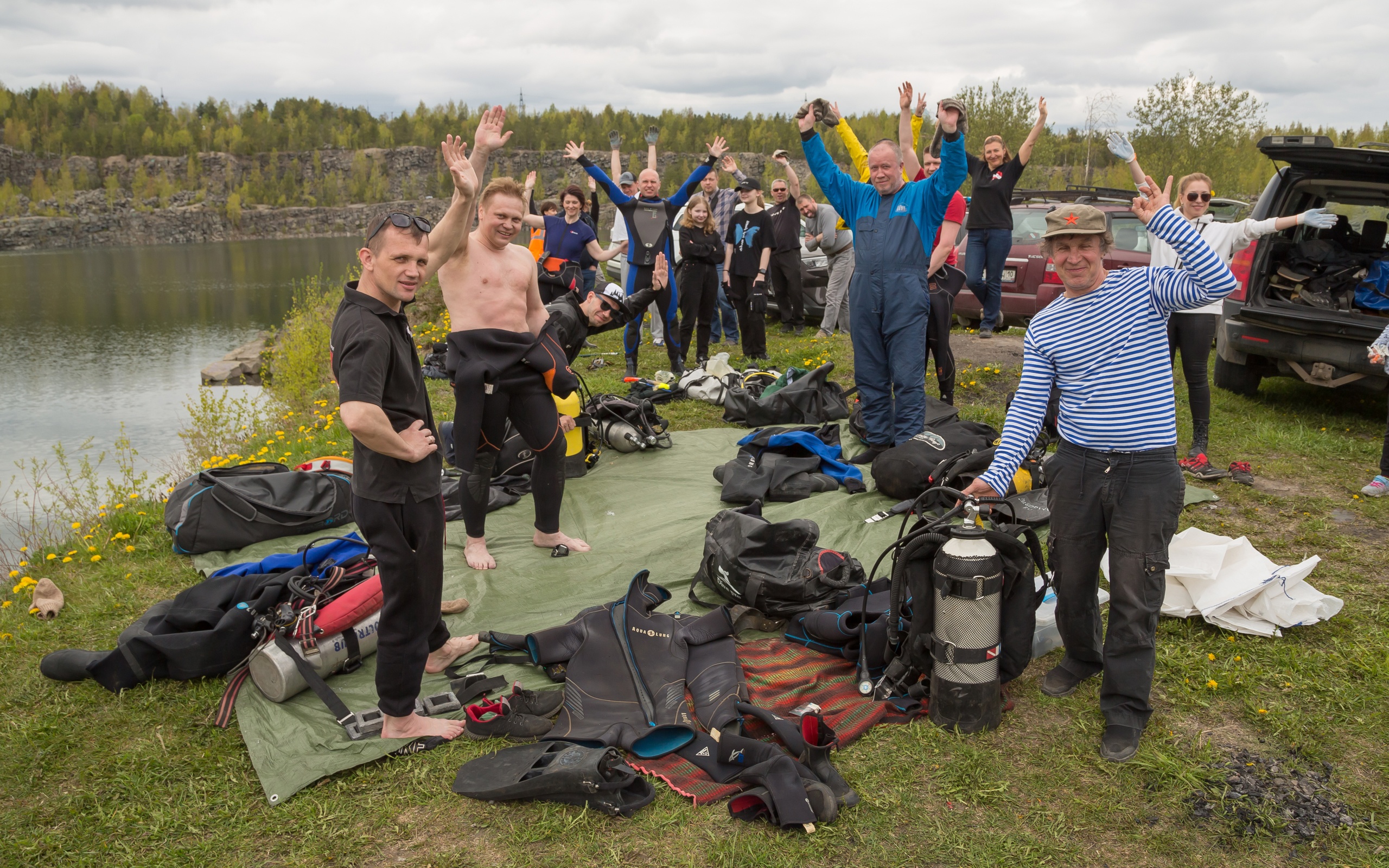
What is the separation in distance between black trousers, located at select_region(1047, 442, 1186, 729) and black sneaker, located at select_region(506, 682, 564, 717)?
226 cm

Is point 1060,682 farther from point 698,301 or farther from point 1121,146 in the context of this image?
point 698,301

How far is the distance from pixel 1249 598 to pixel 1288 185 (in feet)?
15.4

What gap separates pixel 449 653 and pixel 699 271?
6513 millimetres

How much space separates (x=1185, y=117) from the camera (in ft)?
79.0

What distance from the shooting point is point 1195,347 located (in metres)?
6.10

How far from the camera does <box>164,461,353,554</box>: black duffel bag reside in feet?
18.2

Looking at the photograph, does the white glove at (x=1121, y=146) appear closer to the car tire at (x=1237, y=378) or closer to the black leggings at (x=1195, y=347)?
the black leggings at (x=1195, y=347)

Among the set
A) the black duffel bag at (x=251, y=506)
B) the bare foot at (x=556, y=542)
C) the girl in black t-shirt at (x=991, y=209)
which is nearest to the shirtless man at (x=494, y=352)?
the bare foot at (x=556, y=542)

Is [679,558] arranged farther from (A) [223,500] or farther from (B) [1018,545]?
(A) [223,500]

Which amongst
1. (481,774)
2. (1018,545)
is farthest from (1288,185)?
(481,774)

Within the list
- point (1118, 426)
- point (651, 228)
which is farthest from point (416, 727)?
point (651, 228)

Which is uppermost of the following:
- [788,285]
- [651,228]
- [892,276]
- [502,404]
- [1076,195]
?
[1076,195]

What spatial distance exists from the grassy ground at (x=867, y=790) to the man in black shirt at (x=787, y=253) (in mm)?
7347

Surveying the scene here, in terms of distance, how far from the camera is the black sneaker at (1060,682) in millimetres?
3730
